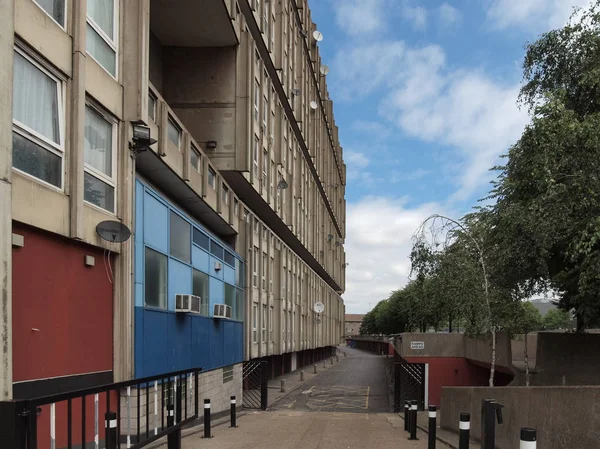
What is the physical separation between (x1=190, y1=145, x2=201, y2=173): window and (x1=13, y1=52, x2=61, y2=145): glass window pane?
787 cm

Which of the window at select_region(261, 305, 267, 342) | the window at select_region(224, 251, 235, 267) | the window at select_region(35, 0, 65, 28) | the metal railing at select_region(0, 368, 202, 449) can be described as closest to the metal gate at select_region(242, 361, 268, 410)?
the window at select_region(261, 305, 267, 342)

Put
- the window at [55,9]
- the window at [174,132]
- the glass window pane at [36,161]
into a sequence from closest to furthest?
the glass window pane at [36,161]
the window at [55,9]
the window at [174,132]

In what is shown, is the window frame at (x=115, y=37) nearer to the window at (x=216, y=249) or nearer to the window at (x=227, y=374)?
the window at (x=216, y=249)

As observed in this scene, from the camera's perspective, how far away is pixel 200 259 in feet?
55.8

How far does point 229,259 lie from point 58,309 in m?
13.0

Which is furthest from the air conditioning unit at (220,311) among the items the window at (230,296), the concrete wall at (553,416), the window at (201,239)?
the concrete wall at (553,416)

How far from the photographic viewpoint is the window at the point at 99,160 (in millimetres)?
9579

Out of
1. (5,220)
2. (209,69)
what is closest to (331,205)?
(209,69)

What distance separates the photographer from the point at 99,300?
32.5ft

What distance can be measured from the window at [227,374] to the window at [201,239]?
4495mm

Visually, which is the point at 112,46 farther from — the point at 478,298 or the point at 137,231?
the point at 478,298

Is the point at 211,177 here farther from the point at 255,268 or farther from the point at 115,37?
the point at 255,268

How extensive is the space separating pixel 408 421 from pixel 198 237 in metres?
7.06

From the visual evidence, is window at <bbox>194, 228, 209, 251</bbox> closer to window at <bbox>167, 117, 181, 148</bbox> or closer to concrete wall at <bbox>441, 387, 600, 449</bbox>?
window at <bbox>167, 117, 181, 148</bbox>
